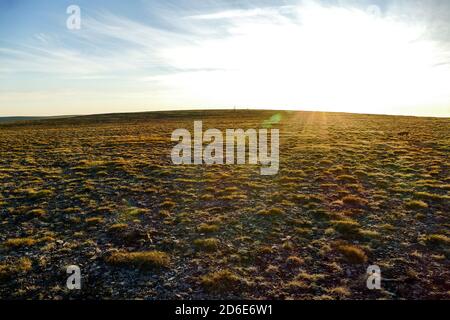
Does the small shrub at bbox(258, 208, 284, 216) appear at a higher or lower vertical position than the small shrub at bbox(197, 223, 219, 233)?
higher

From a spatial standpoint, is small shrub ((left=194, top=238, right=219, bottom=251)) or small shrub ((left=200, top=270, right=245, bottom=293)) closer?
small shrub ((left=200, top=270, right=245, bottom=293))

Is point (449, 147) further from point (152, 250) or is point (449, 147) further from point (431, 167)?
point (152, 250)

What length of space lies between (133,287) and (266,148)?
105 feet

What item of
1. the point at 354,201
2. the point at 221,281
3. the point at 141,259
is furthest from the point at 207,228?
the point at 354,201

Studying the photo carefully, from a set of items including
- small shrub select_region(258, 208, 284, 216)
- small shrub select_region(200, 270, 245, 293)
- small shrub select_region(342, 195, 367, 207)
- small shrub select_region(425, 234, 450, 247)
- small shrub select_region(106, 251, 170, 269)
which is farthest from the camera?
small shrub select_region(342, 195, 367, 207)

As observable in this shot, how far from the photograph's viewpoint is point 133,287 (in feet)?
34.5

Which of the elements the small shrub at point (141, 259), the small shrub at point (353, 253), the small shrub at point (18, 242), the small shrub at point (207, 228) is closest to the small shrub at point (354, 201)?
the small shrub at point (353, 253)

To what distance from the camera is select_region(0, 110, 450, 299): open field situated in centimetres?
1060

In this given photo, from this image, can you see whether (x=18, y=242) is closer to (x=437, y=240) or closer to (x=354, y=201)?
(x=354, y=201)

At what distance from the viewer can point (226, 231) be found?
1494 centimetres

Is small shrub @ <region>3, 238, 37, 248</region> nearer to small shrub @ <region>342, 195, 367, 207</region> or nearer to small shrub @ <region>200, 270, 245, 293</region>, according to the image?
small shrub @ <region>200, 270, 245, 293</region>

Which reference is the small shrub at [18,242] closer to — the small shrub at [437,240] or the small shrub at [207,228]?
the small shrub at [207,228]

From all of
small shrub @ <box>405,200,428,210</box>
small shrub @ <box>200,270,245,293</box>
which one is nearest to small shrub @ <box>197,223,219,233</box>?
→ small shrub @ <box>200,270,245,293</box>
